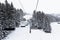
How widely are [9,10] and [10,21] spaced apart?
2438mm

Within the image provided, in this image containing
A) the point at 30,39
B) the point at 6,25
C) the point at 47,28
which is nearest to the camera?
the point at 30,39

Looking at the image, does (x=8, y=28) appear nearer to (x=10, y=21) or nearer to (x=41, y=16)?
(x=10, y=21)

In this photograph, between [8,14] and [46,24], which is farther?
[46,24]

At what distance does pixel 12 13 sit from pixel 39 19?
19.4 meters

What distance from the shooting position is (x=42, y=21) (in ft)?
130

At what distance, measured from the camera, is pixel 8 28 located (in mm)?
21750

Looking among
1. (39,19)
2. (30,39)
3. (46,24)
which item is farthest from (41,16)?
(30,39)

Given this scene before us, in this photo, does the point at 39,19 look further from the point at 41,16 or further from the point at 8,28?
the point at 8,28

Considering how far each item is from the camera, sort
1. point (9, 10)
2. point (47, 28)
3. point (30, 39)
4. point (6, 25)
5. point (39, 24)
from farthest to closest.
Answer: point (39, 24) → point (47, 28) → point (9, 10) → point (6, 25) → point (30, 39)

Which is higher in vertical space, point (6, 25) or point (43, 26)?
point (6, 25)

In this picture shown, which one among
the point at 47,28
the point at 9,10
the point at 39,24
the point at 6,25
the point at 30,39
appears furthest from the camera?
the point at 39,24

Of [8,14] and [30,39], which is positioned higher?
[8,14]

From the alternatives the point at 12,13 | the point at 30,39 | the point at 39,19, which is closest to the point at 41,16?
the point at 39,19

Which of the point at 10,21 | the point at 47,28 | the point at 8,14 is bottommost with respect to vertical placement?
the point at 47,28
